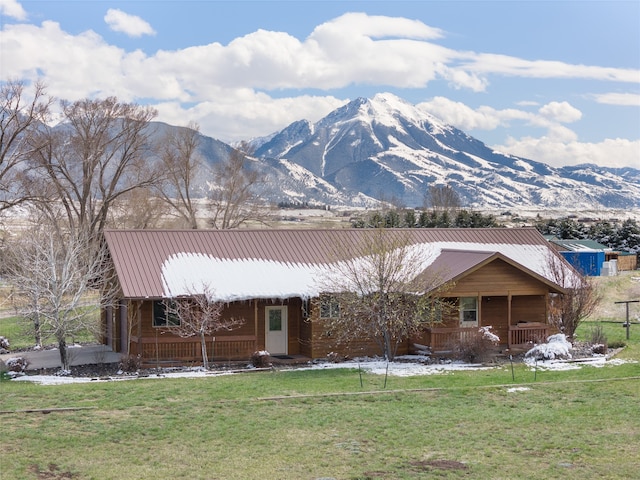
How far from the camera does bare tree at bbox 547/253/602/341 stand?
32062 millimetres

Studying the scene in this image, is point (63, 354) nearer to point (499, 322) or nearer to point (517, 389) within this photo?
point (517, 389)

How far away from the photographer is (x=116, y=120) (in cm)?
6225

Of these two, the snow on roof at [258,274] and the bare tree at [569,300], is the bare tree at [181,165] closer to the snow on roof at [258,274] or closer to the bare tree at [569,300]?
the snow on roof at [258,274]

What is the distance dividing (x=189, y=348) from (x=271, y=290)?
3700 millimetres

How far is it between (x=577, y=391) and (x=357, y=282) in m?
9.59

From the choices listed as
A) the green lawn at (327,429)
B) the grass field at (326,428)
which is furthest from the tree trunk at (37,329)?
the green lawn at (327,429)

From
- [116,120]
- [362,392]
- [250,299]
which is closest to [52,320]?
[250,299]

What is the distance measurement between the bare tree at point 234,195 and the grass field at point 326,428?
2076 inches

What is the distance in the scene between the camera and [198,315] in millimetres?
27781

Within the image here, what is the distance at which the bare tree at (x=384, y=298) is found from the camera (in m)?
28.5

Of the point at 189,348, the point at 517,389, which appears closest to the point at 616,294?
the point at 517,389

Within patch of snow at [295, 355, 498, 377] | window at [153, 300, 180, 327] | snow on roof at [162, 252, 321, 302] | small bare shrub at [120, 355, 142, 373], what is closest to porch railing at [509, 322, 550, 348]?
patch of snow at [295, 355, 498, 377]

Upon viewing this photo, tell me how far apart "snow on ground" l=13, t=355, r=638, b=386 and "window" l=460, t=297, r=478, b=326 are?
3.22m

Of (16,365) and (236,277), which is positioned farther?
(236,277)
